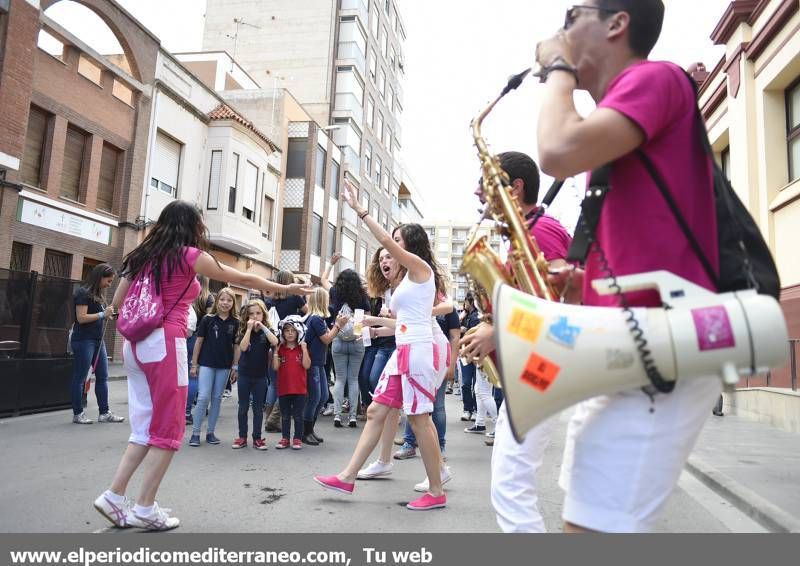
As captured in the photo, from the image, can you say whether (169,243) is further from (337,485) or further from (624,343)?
(624,343)

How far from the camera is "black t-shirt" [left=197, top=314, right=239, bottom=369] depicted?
7473mm

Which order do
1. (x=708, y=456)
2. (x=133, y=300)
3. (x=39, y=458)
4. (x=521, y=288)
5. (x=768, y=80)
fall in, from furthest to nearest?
1. (x=768, y=80)
2. (x=708, y=456)
3. (x=39, y=458)
4. (x=133, y=300)
5. (x=521, y=288)

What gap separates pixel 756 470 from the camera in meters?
6.18

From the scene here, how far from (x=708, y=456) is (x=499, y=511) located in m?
5.55

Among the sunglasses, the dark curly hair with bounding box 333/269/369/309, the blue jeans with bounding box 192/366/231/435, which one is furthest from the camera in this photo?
the dark curly hair with bounding box 333/269/369/309

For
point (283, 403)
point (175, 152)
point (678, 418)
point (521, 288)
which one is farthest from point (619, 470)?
point (175, 152)

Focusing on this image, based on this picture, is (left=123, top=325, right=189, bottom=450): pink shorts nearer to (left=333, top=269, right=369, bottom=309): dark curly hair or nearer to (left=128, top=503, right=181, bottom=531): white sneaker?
(left=128, top=503, right=181, bottom=531): white sneaker

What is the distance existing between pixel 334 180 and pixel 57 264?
19.7 m

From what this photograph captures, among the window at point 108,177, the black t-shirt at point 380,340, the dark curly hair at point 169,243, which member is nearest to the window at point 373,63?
the window at point 108,177

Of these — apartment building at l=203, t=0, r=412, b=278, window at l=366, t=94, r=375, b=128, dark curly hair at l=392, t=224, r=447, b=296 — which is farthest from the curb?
window at l=366, t=94, r=375, b=128

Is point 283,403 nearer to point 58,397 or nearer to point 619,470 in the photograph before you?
point 58,397

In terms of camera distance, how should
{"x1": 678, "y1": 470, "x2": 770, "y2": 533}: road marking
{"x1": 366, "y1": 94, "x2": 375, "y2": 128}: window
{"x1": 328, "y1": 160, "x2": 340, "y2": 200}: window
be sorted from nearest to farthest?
{"x1": 678, "y1": 470, "x2": 770, "y2": 533}: road marking < {"x1": 328, "y1": 160, "x2": 340, "y2": 200}: window < {"x1": 366, "y1": 94, "x2": 375, "y2": 128}: window

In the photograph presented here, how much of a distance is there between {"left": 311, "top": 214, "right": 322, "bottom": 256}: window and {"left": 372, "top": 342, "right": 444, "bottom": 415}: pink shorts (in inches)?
1077

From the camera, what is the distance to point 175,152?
22.0m
